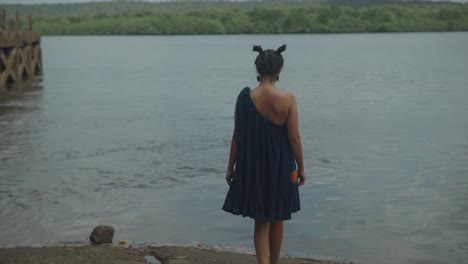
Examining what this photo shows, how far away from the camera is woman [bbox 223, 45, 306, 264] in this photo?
20.8ft

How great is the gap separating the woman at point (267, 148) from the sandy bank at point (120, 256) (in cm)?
143

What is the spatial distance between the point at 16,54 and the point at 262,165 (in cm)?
2894

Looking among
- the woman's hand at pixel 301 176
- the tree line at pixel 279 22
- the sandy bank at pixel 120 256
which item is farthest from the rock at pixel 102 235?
the tree line at pixel 279 22

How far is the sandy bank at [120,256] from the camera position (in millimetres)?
7512

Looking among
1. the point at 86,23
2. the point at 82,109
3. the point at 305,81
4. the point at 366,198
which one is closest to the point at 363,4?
the point at 86,23

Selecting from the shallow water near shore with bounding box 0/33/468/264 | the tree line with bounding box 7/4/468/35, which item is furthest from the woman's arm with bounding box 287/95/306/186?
the tree line with bounding box 7/4/468/35

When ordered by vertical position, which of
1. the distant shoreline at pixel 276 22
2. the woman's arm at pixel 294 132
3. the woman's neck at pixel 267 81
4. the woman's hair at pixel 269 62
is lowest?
the distant shoreline at pixel 276 22

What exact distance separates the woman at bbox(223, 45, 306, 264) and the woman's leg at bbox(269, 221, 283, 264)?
0.17 metres

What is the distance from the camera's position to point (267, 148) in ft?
20.9

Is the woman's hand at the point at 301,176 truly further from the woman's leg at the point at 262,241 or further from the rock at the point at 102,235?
the rock at the point at 102,235

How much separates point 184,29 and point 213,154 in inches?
5288

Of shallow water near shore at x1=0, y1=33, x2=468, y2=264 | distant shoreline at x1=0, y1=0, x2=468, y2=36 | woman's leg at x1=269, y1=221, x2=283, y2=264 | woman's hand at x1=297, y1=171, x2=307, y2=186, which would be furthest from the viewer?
distant shoreline at x1=0, y1=0, x2=468, y2=36

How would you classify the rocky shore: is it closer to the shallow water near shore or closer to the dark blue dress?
the shallow water near shore

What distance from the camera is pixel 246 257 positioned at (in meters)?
8.01
